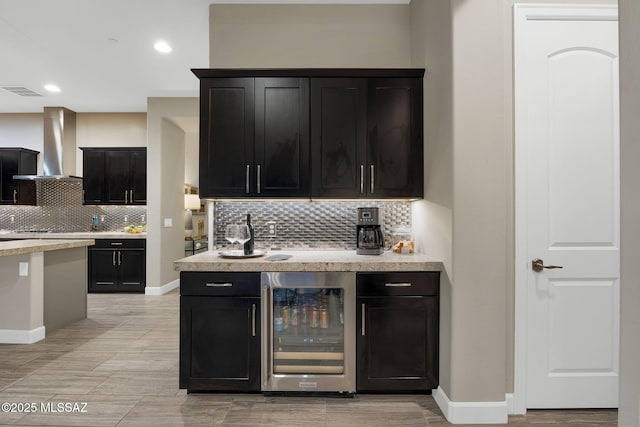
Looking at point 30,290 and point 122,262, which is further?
point 122,262

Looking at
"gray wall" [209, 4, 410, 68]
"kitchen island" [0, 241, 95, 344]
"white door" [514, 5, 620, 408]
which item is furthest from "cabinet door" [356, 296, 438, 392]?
"kitchen island" [0, 241, 95, 344]

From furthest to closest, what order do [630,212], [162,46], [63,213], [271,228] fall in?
[63,213] → [162,46] → [271,228] → [630,212]

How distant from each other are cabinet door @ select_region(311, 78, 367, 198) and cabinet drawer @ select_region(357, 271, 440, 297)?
69cm

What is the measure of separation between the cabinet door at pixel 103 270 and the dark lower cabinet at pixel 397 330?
4966mm

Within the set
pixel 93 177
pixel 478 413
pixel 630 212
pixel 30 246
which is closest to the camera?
pixel 630 212

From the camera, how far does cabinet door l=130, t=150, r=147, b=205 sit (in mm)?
5969

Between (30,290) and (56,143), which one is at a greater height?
(56,143)

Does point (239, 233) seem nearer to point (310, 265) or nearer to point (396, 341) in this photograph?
point (310, 265)

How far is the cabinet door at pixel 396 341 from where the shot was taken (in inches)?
94.9

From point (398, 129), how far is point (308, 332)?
170 centimetres

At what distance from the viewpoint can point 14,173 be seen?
19.9 feet

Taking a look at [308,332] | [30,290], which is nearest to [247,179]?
[308,332]

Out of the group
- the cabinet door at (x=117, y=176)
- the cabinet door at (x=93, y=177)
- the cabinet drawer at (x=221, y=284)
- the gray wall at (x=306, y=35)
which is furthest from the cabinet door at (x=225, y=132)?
the cabinet door at (x=93, y=177)

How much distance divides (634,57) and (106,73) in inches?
220
